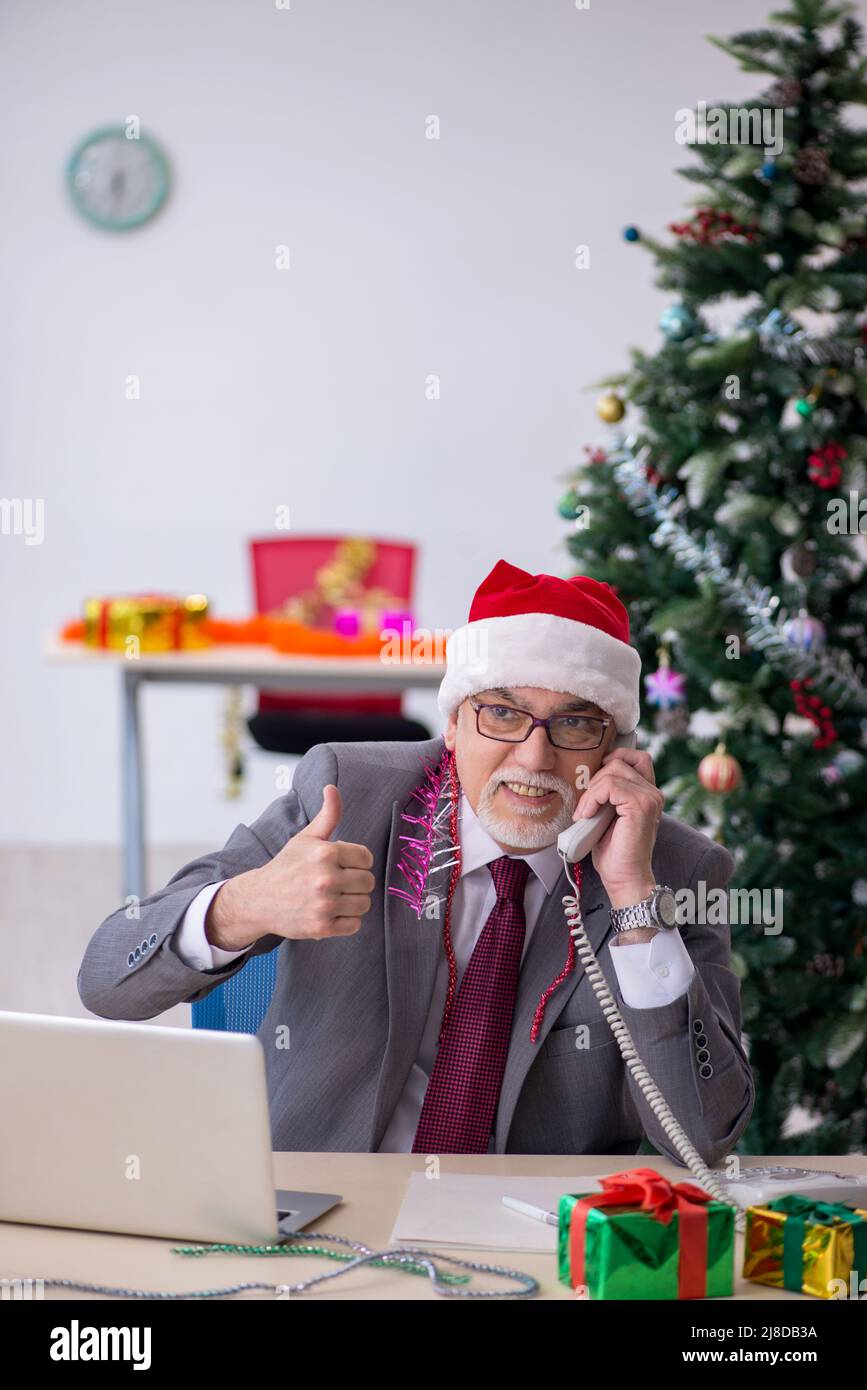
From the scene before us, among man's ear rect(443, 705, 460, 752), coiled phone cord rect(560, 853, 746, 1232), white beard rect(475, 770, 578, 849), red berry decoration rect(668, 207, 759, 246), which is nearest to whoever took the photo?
coiled phone cord rect(560, 853, 746, 1232)

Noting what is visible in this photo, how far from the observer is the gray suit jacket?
1.62 meters

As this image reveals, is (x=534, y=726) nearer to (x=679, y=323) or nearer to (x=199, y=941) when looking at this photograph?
(x=199, y=941)

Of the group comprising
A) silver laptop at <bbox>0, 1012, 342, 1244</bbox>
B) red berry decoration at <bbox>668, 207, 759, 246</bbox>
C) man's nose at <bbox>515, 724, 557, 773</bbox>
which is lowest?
silver laptop at <bbox>0, 1012, 342, 1244</bbox>

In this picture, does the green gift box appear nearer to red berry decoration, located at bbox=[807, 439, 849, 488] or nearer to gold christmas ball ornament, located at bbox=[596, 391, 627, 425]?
red berry decoration, located at bbox=[807, 439, 849, 488]

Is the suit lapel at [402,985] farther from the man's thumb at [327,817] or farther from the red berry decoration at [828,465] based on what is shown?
the red berry decoration at [828,465]

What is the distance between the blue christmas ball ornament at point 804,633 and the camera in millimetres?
2812

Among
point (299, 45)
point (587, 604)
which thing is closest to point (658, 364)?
point (587, 604)

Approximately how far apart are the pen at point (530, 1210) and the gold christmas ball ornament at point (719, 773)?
5.19ft

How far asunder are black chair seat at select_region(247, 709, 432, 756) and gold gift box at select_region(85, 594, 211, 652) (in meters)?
0.44

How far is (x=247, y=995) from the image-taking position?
67.0 inches

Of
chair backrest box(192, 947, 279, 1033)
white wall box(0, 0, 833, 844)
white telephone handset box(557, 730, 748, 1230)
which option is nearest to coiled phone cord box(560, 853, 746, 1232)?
white telephone handset box(557, 730, 748, 1230)

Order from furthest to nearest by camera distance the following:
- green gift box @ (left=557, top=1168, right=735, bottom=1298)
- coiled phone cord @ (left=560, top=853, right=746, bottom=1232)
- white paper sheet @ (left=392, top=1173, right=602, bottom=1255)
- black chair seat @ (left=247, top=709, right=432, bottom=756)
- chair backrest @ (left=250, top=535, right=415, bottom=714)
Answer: chair backrest @ (left=250, top=535, right=415, bottom=714) → black chair seat @ (left=247, top=709, right=432, bottom=756) → coiled phone cord @ (left=560, top=853, right=746, bottom=1232) → white paper sheet @ (left=392, top=1173, right=602, bottom=1255) → green gift box @ (left=557, top=1168, right=735, bottom=1298)

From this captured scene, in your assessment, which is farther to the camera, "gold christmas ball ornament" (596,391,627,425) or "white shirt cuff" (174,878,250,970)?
"gold christmas ball ornament" (596,391,627,425)

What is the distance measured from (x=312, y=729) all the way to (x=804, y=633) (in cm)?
228
